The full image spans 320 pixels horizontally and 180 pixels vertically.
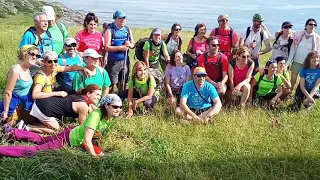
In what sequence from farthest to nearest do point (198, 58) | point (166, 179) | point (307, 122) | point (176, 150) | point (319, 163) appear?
point (198, 58) → point (307, 122) → point (176, 150) → point (319, 163) → point (166, 179)

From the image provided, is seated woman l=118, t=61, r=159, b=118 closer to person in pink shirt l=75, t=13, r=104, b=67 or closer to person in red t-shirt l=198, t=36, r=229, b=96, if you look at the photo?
person in pink shirt l=75, t=13, r=104, b=67

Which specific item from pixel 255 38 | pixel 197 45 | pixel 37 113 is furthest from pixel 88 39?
pixel 255 38

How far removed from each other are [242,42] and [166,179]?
5843mm

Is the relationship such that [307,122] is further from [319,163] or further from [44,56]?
[44,56]

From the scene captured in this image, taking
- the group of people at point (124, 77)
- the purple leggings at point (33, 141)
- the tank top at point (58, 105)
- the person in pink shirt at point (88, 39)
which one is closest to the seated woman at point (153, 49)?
the group of people at point (124, 77)

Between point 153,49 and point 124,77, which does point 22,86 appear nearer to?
point 124,77

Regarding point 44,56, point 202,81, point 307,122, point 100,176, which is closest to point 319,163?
point 307,122

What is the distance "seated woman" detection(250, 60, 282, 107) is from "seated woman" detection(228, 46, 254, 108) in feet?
0.79

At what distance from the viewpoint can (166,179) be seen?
19.7 feet

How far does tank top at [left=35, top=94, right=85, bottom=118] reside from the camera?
7.96 m

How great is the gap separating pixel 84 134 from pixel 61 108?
5.54ft

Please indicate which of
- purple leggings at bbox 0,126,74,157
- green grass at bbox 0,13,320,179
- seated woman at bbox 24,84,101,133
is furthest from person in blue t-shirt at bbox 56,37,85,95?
purple leggings at bbox 0,126,74,157

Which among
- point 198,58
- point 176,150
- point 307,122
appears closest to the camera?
point 176,150

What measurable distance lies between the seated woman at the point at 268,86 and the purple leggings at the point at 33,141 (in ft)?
15.1
